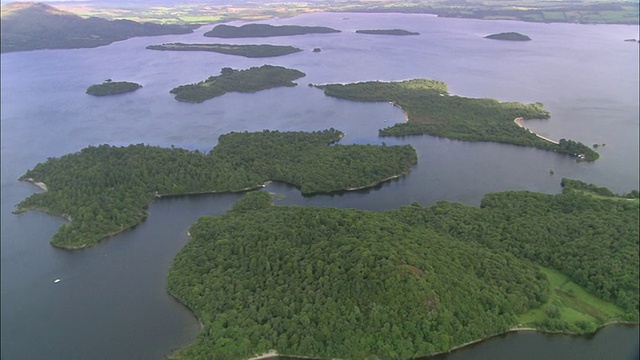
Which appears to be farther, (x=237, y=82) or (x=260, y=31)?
(x=260, y=31)

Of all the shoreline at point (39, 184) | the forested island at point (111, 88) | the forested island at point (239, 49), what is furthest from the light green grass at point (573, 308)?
the forested island at point (239, 49)

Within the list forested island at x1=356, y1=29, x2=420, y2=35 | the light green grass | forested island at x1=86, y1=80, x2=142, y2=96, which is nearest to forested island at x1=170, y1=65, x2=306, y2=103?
forested island at x1=86, y1=80, x2=142, y2=96

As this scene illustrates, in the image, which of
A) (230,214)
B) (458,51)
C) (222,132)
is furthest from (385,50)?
(230,214)

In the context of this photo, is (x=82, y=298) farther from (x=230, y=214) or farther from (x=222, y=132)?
(x=222, y=132)

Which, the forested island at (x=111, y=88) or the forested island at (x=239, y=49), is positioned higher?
the forested island at (x=239, y=49)

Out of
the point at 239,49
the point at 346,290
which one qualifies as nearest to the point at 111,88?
the point at 239,49

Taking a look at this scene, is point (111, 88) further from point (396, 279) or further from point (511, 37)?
point (511, 37)

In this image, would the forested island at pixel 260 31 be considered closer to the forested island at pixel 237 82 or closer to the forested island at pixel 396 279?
the forested island at pixel 237 82
